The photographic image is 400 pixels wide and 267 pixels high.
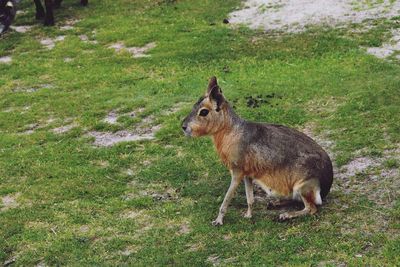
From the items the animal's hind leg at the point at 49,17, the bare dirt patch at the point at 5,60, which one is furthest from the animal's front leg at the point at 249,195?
the animal's hind leg at the point at 49,17

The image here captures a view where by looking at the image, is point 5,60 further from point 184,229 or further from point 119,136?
point 184,229

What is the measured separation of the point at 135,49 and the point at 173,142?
6.44 metres

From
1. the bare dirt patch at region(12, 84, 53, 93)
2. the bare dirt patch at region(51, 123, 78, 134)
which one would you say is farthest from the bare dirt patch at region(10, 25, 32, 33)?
the bare dirt patch at region(51, 123, 78, 134)

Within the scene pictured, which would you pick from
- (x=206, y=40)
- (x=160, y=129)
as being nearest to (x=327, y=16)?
(x=206, y=40)

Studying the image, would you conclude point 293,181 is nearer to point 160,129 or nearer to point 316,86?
point 160,129

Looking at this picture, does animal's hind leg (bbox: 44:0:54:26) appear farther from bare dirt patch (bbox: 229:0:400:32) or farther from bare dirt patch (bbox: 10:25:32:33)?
bare dirt patch (bbox: 229:0:400:32)

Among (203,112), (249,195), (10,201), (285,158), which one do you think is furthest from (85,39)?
(285,158)

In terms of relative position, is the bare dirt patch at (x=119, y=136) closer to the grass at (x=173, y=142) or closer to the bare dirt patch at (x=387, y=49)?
the grass at (x=173, y=142)

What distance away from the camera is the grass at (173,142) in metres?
6.83

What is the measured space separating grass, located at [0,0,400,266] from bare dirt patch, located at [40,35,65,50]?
298 mm

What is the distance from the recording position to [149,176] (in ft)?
29.2

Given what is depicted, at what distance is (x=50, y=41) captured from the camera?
1738cm

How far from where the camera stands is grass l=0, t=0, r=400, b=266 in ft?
22.4

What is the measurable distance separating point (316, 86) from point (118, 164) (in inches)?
181
